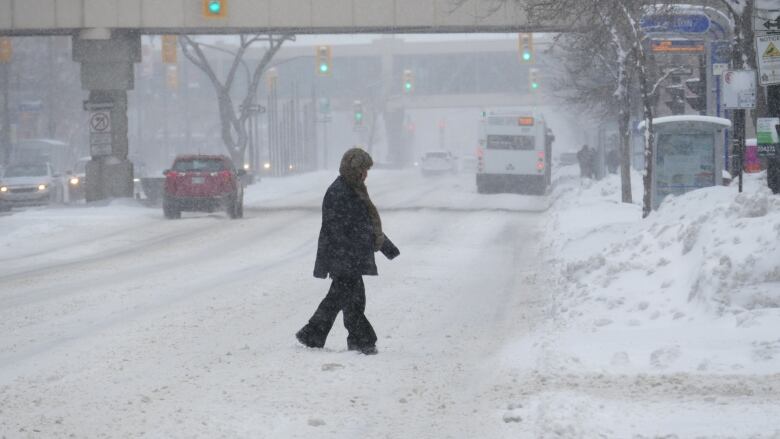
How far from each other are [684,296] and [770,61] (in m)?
5.38

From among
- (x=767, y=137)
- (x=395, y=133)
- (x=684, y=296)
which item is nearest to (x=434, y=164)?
(x=395, y=133)

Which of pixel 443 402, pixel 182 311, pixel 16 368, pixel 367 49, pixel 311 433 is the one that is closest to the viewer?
pixel 311 433

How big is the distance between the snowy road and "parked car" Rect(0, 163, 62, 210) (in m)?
18.5

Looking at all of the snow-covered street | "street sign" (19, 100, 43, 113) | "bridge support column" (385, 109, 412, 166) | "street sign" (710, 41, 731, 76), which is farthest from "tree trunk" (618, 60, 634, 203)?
"bridge support column" (385, 109, 412, 166)

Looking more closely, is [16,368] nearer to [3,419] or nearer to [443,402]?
[3,419]

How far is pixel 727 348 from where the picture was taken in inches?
364

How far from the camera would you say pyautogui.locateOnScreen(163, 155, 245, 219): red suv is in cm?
3070

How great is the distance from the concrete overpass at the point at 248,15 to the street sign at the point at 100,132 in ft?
8.95

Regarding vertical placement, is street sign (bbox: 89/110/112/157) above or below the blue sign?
below

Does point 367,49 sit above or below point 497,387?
above

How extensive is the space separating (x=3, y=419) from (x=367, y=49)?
108855mm

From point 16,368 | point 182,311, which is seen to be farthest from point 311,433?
point 182,311

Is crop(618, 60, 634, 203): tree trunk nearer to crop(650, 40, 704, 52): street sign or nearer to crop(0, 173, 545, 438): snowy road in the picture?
crop(650, 40, 704, 52): street sign

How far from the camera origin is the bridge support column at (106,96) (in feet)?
117
